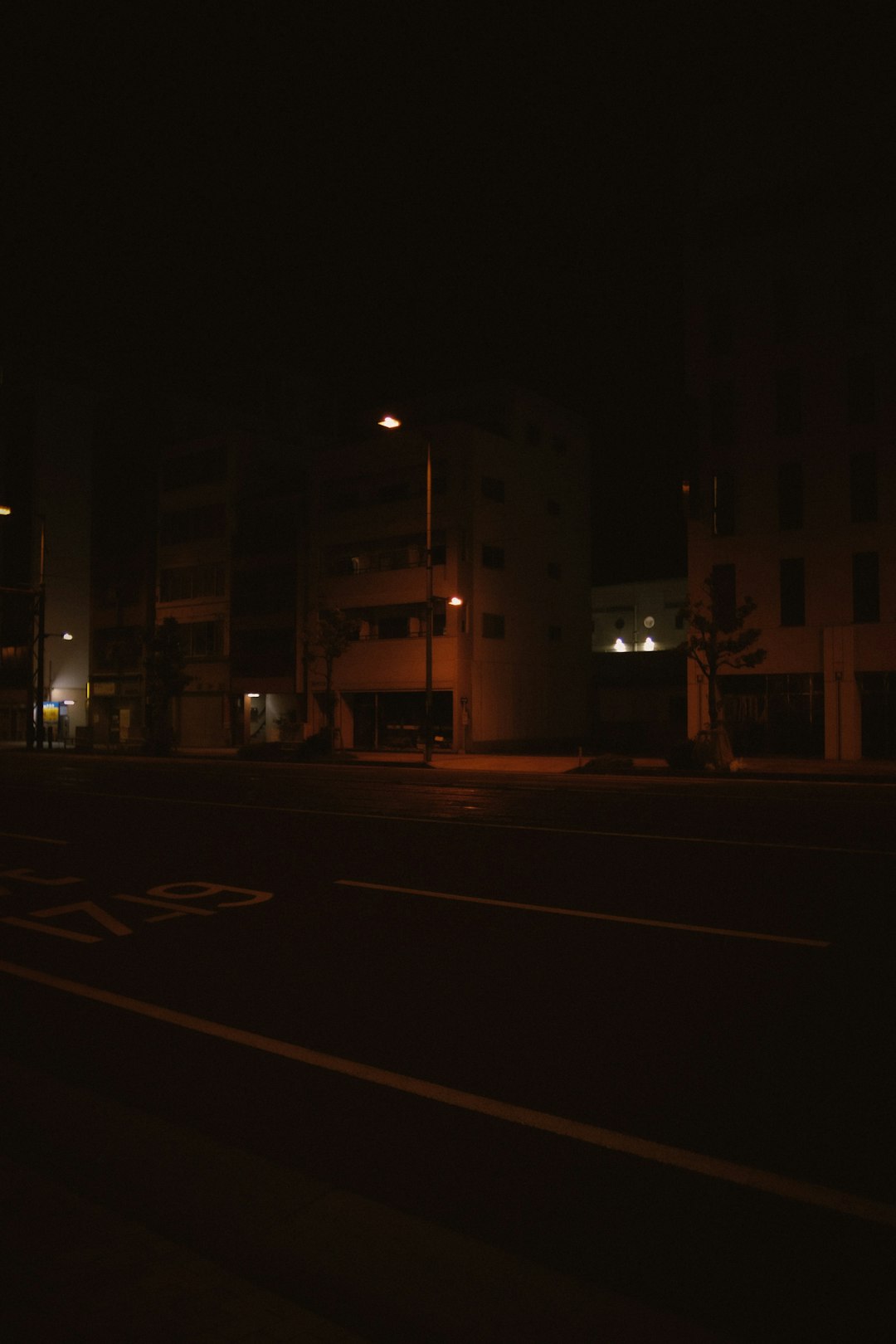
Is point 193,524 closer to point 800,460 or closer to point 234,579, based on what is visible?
point 234,579

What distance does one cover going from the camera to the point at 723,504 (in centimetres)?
3609

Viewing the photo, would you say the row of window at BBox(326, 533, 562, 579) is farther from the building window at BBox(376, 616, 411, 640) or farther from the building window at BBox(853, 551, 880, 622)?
the building window at BBox(853, 551, 880, 622)

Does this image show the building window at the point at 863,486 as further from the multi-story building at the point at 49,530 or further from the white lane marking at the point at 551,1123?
the multi-story building at the point at 49,530

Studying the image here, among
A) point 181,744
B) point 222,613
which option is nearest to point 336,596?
point 222,613

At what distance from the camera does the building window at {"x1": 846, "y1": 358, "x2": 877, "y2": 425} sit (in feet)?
110

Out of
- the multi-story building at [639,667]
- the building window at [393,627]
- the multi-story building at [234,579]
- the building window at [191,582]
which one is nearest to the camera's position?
the building window at [393,627]

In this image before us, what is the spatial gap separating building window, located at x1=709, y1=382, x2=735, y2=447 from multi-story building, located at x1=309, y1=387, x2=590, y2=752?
1039 centimetres

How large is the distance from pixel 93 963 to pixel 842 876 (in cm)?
706

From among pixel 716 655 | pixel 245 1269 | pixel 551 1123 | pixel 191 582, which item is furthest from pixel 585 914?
pixel 191 582

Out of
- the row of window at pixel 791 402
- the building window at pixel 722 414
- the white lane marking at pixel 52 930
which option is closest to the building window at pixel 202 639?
the building window at pixel 722 414

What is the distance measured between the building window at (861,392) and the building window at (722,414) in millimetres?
4016

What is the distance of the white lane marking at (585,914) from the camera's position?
7.25 meters

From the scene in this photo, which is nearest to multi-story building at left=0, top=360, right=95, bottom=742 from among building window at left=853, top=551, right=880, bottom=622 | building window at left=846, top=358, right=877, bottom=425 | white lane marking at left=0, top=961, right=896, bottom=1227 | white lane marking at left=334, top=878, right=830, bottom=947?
building window at left=853, top=551, right=880, bottom=622

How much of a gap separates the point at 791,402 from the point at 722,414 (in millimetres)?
2506
